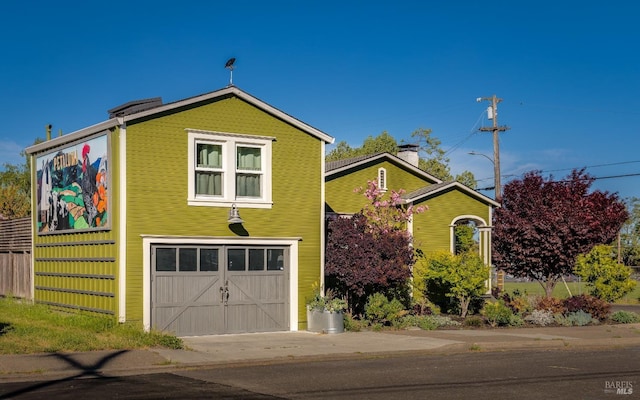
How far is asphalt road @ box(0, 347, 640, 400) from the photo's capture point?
12.0 m

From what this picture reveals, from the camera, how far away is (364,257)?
22188 mm

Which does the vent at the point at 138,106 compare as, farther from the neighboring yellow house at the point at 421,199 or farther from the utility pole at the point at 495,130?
the utility pole at the point at 495,130

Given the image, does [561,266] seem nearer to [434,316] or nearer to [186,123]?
[434,316]

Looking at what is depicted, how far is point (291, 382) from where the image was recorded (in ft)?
43.6

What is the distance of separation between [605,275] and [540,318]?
418 cm

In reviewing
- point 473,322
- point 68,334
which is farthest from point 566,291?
point 68,334

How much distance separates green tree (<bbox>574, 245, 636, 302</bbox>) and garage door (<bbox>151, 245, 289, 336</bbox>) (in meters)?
11.3

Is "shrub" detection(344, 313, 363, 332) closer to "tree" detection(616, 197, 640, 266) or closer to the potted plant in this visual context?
the potted plant

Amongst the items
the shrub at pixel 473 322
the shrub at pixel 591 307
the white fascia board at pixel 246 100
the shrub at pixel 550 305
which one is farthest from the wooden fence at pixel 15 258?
the shrub at pixel 591 307

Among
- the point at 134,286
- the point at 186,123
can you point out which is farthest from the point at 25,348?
the point at 186,123

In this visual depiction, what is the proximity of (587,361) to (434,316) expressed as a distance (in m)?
7.87

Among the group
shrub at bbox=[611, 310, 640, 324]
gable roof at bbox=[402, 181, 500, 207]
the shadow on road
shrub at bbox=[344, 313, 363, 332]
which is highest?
gable roof at bbox=[402, 181, 500, 207]

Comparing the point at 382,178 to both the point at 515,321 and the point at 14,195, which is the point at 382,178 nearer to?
the point at 515,321

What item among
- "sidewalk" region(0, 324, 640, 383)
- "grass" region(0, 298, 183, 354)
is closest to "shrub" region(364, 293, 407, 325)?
"sidewalk" region(0, 324, 640, 383)
